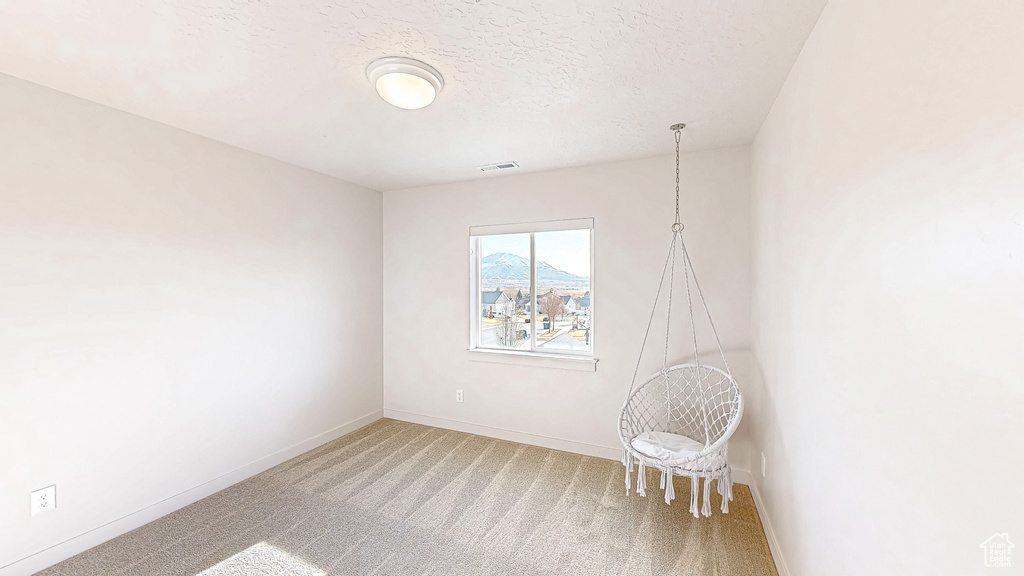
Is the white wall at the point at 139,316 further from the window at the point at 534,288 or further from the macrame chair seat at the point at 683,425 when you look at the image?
the macrame chair seat at the point at 683,425

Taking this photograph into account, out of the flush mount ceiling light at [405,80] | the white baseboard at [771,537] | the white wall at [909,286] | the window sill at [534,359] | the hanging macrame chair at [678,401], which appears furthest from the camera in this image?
the window sill at [534,359]

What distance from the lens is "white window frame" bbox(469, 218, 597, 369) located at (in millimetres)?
3314

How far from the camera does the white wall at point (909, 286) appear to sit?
667mm

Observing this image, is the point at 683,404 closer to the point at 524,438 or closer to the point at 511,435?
the point at 524,438

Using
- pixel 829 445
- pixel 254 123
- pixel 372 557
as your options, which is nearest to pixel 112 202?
pixel 254 123

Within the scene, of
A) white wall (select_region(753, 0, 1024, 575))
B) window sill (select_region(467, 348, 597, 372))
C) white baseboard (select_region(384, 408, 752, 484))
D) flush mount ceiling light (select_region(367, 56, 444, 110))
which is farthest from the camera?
window sill (select_region(467, 348, 597, 372))

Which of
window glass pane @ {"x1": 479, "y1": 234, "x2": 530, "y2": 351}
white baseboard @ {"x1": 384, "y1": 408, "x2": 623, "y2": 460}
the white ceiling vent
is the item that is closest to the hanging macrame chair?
white baseboard @ {"x1": 384, "y1": 408, "x2": 623, "y2": 460}

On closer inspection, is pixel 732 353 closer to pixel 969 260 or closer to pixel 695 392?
pixel 695 392

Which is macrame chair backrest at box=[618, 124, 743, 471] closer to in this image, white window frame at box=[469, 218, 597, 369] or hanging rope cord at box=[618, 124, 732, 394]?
hanging rope cord at box=[618, 124, 732, 394]

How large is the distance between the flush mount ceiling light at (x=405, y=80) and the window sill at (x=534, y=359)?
2.30 meters

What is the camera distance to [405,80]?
179cm

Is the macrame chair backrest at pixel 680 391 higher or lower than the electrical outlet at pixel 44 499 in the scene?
higher

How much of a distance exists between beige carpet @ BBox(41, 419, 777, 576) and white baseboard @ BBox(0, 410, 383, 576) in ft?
0.18

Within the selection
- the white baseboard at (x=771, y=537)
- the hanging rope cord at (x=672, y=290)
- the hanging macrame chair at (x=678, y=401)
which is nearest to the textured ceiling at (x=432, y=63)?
the hanging macrame chair at (x=678, y=401)
